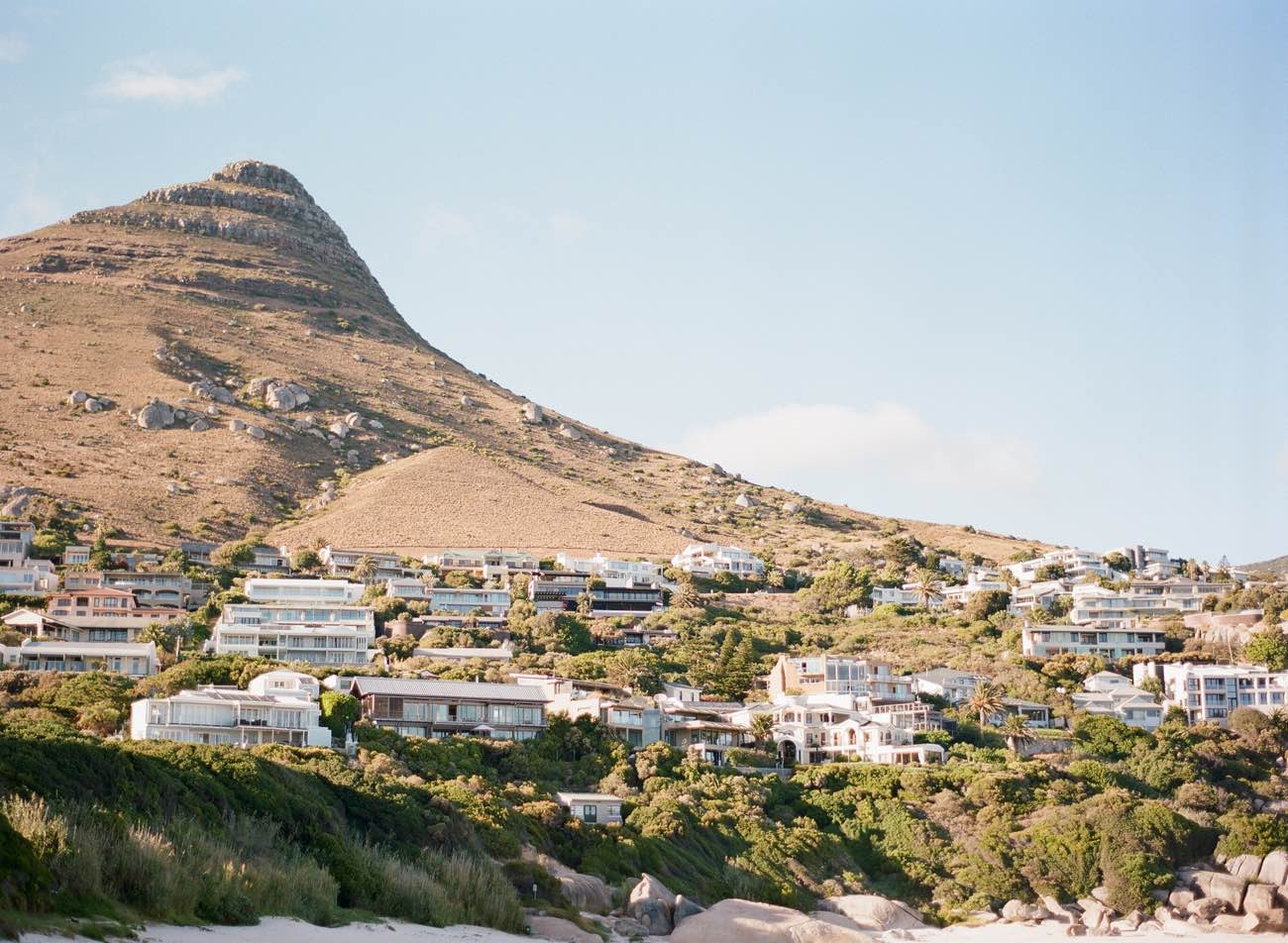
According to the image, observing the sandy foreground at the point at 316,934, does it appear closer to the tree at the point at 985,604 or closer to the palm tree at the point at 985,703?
the palm tree at the point at 985,703

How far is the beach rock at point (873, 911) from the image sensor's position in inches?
2093

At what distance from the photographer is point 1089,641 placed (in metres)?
94.6

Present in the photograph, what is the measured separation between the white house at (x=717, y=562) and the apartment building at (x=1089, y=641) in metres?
26.4

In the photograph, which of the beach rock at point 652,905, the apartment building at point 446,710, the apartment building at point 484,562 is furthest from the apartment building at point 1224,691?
the apartment building at point 484,562

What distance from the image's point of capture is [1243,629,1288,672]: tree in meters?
87.3

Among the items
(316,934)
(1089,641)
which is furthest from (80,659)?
(1089,641)

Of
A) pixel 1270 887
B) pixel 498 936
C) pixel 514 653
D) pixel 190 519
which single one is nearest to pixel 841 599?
pixel 514 653

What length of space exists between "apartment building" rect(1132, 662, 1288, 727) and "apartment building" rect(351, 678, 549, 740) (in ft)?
109

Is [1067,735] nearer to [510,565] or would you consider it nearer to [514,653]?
[514,653]

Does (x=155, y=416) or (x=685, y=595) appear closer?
(x=685, y=595)

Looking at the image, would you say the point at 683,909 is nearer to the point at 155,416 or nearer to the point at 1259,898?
the point at 1259,898

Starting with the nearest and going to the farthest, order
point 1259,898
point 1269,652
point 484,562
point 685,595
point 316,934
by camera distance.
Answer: point 316,934, point 1259,898, point 1269,652, point 685,595, point 484,562

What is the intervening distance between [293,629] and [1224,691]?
149 ft

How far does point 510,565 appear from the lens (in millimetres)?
111062
